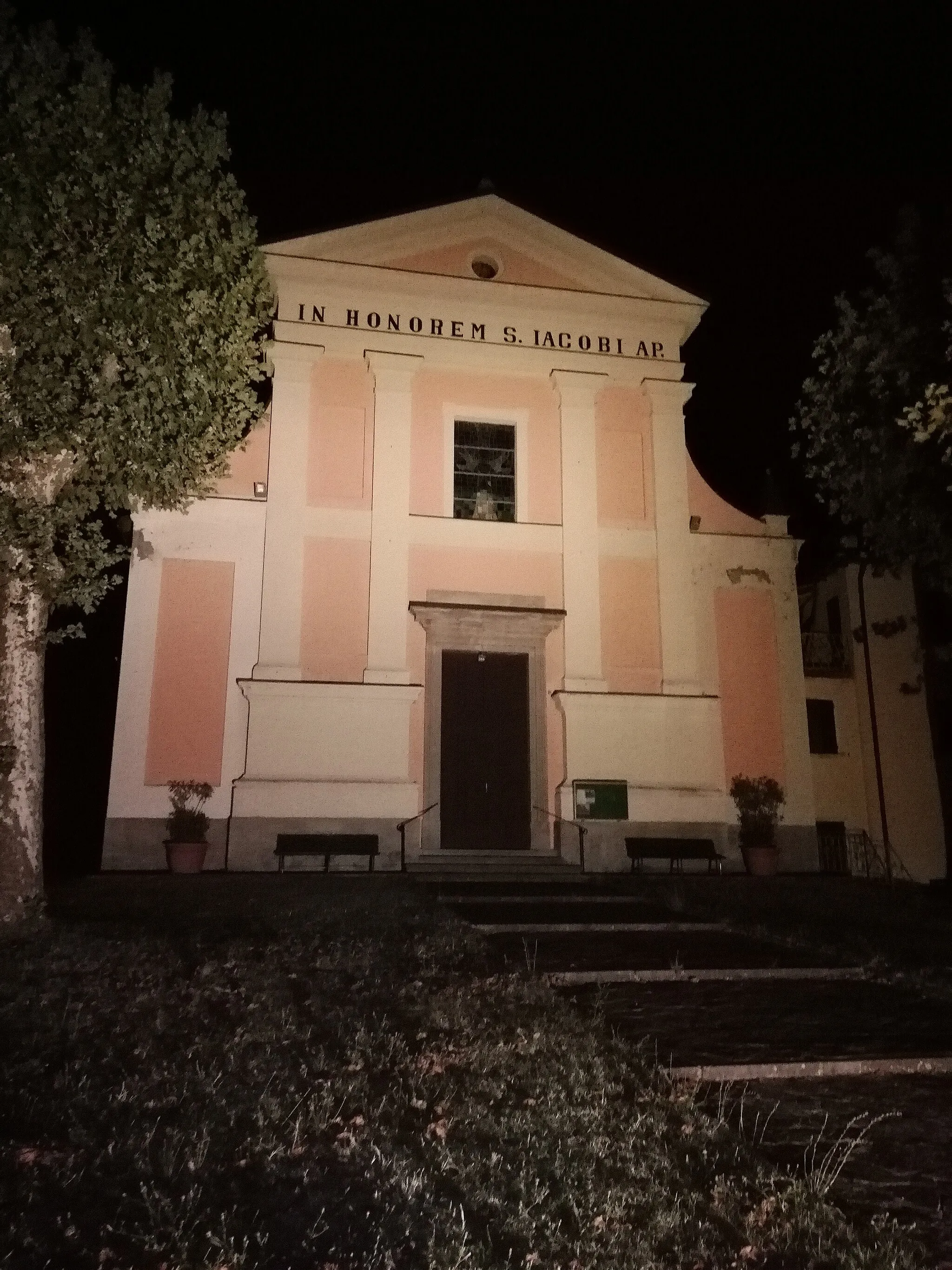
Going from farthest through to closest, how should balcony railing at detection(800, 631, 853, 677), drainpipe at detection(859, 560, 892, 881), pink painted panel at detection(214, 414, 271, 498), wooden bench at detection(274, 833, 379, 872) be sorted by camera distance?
balcony railing at detection(800, 631, 853, 677) → drainpipe at detection(859, 560, 892, 881) → pink painted panel at detection(214, 414, 271, 498) → wooden bench at detection(274, 833, 379, 872)

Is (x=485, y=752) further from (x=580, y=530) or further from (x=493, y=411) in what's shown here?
(x=493, y=411)

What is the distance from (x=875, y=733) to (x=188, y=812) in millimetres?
11922

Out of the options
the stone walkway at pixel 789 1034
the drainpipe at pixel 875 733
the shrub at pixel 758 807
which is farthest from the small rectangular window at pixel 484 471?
the stone walkway at pixel 789 1034

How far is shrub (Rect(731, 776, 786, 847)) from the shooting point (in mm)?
12523

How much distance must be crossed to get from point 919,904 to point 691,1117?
714 centimetres

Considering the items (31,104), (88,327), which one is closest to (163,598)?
(88,327)

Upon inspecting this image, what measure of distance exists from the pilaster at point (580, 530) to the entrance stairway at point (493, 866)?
8.23 ft

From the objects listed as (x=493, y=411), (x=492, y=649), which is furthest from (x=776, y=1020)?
(x=493, y=411)

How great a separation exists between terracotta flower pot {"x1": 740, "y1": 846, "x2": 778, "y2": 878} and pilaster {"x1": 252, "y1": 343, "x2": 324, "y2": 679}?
6.84 metres

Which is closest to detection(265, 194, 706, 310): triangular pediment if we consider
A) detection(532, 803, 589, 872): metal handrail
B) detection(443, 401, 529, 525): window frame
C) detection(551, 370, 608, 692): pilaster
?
detection(551, 370, 608, 692): pilaster

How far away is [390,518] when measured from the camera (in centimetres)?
1315

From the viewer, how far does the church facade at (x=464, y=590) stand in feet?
39.7

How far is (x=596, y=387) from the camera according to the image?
560 inches

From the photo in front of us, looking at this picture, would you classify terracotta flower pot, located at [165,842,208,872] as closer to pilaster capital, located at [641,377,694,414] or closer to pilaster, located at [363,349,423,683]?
pilaster, located at [363,349,423,683]
